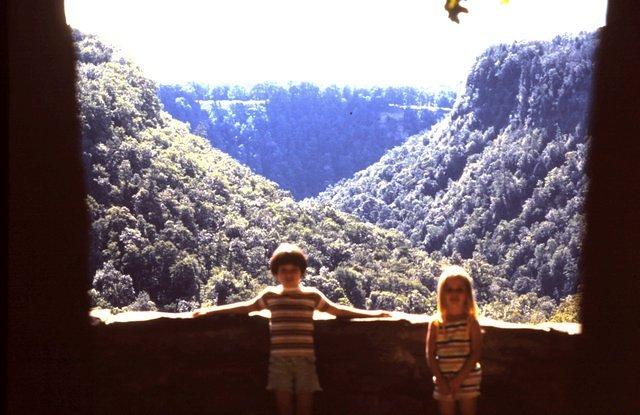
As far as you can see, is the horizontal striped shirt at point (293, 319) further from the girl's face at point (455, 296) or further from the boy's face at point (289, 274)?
the girl's face at point (455, 296)

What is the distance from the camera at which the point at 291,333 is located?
312 cm

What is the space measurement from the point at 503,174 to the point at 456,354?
61.3 m

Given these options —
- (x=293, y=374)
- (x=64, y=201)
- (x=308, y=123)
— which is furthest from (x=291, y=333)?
(x=308, y=123)

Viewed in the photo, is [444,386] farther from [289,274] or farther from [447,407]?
[289,274]

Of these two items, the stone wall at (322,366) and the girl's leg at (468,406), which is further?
the stone wall at (322,366)

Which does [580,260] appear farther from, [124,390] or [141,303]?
[141,303]

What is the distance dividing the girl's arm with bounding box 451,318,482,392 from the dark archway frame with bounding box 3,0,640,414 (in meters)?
0.42

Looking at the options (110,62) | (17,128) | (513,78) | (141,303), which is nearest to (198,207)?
(141,303)

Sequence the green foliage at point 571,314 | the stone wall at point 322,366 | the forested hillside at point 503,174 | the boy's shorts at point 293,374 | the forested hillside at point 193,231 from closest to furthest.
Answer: the green foliage at point 571,314 → the boy's shorts at point 293,374 → the stone wall at point 322,366 → the forested hillside at point 193,231 → the forested hillside at point 503,174

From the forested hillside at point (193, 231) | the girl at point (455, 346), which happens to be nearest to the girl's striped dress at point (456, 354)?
the girl at point (455, 346)

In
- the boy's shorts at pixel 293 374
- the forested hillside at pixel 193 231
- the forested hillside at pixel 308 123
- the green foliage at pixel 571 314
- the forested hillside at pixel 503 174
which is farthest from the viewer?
the forested hillside at pixel 308 123

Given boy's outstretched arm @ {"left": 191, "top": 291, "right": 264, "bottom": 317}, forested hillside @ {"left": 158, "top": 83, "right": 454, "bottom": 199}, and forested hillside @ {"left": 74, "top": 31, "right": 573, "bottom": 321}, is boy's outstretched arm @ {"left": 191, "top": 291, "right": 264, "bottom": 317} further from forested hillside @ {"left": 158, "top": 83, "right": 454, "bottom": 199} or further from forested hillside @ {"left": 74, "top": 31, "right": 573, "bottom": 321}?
forested hillside @ {"left": 158, "top": 83, "right": 454, "bottom": 199}

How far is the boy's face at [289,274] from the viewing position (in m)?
3.13

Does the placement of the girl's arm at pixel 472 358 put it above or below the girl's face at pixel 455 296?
below
